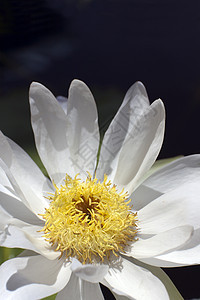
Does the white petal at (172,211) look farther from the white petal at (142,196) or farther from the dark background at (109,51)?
the dark background at (109,51)

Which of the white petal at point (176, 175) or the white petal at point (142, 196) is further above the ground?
the white petal at point (176, 175)

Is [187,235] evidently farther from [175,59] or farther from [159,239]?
[175,59]

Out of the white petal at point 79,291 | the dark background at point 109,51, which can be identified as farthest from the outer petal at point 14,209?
the dark background at point 109,51

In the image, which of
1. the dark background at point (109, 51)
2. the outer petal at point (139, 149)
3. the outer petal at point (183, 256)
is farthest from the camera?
the dark background at point (109, 51)

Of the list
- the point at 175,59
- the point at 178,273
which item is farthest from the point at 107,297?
the point at 175,59

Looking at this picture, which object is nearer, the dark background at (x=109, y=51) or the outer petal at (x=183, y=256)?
the outer petal at (x=183, y=256)

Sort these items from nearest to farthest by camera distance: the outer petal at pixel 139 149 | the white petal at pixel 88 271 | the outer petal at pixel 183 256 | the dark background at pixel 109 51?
the white petal at pixel 88 271
the outer petal at pixel 183 256
the outer petal at pixel 139 149
the dark background at pixel 109 51

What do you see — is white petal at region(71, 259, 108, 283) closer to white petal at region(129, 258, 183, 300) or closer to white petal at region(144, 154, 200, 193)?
white petal at region(129, 258, 183, 300)

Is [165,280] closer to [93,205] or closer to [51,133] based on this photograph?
[93,205]

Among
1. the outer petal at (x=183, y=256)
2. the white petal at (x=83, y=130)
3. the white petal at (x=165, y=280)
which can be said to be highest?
the white petal at (x=83, y=130)
